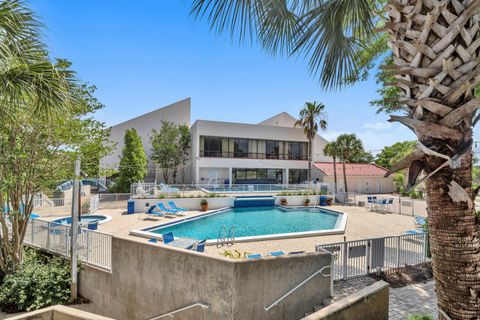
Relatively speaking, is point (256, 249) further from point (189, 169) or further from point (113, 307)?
point (189, 169)

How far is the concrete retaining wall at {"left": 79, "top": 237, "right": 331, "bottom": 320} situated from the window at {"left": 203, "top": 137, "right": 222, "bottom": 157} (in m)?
22.3

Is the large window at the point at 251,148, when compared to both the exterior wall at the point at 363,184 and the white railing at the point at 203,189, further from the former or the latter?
the white railing at the point at 203,189

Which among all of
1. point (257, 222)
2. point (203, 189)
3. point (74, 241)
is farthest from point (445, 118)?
point (203, 189)

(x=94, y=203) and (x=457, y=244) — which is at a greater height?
(x=457, y=244)

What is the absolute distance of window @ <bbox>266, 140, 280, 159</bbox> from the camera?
32.1 metres

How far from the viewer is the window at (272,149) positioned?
32.1m

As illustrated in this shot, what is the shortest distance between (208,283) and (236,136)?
25338mm

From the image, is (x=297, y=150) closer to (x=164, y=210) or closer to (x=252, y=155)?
(x=252, y=155)

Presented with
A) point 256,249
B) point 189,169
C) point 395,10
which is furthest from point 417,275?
point 189,169

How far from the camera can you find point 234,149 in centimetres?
3067

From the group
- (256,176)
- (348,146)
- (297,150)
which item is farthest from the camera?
(297,150)

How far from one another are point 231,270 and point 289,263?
4.56 feet

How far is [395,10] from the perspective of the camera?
2352 mm

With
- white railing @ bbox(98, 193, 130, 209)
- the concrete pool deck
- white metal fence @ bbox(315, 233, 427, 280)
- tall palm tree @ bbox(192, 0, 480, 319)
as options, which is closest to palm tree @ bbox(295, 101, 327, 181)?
the concrete pool deck
